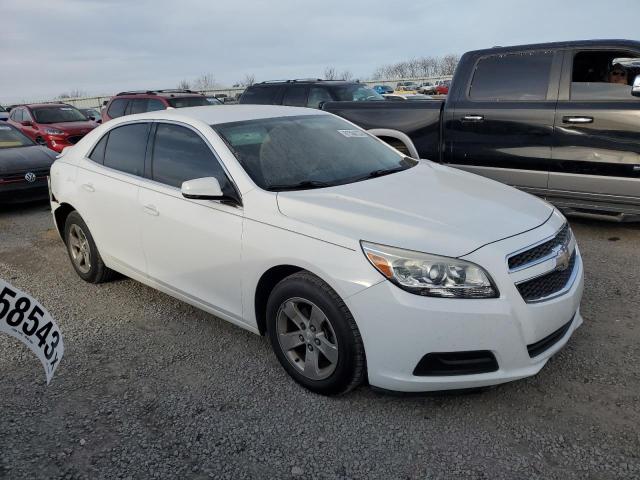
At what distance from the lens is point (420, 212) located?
3.06 metres

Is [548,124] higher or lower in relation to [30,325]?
higher

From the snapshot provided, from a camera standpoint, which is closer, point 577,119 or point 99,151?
point 99,151

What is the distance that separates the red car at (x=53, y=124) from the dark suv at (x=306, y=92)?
14.5ft

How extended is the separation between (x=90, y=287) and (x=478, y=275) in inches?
144

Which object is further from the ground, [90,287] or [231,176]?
[231,176]

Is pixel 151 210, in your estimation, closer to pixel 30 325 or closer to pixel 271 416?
pixel 30 325

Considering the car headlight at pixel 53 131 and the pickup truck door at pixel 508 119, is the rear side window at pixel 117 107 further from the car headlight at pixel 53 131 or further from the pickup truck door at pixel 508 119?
the pickup truck door at pixel 508 119

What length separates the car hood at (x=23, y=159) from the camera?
820 centimetres

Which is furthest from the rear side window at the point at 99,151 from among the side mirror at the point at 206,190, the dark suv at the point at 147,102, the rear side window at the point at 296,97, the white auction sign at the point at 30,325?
the dark suv at the point at 147,102

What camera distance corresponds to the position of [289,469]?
8.46 feet

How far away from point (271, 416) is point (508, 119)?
4.35 m

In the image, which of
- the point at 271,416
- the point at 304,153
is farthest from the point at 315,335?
the point at 304,153

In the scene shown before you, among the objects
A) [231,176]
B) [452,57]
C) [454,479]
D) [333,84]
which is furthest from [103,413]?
[452,57]

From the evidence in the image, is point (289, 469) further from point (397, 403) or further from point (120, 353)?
point (120, 353)
